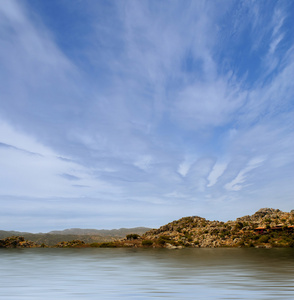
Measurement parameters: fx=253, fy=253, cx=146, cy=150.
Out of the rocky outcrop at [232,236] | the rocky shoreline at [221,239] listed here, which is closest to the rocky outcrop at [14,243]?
the rocky shoreline at [221,239]

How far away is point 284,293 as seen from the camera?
1387 centimetres

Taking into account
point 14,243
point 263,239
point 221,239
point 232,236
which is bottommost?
point 14,243

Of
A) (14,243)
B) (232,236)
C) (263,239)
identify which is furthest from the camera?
(14,243)

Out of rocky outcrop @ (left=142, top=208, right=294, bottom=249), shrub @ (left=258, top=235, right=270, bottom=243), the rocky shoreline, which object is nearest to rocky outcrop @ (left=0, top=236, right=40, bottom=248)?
the rocky shoreline

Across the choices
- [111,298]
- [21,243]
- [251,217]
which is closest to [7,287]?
[111,298]

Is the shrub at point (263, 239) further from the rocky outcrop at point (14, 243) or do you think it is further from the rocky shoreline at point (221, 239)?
the rocky outcrop at point (14, 243)

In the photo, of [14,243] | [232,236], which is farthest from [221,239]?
[14,243]

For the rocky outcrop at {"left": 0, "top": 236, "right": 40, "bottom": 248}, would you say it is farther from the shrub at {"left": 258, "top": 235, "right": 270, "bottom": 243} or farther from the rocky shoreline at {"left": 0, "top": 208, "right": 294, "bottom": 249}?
the shrub at {"left": 258, "top": 235, "right": 270, "bottom": 243}

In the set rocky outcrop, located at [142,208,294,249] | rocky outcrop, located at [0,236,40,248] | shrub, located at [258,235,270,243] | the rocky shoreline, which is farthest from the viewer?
rocky outcrop, located at [0,236,40,248]

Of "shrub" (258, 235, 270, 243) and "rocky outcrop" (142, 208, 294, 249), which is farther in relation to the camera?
"rocky outcrop" (142, 208, 294, 249)

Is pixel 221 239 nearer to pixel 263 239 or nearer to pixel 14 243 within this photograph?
pixel 263 239

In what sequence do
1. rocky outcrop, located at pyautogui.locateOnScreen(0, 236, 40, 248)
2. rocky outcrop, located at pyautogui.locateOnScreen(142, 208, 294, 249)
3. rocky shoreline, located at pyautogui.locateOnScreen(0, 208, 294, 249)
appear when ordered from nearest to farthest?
rocky outcrop, located at pyautogui.locateOnScreen(142, 208, 294, 249) → rocky shoreline, located at pyautogui.locateOnScreen(0, 208, 294, 249) → rocky outcrop, located at pyautogui.locateOnScreen(0, 236, 40, 248)

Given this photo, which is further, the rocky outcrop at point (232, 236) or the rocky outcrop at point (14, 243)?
the rocky outcrop at point (14, 243)

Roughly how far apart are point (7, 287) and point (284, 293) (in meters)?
17.3
